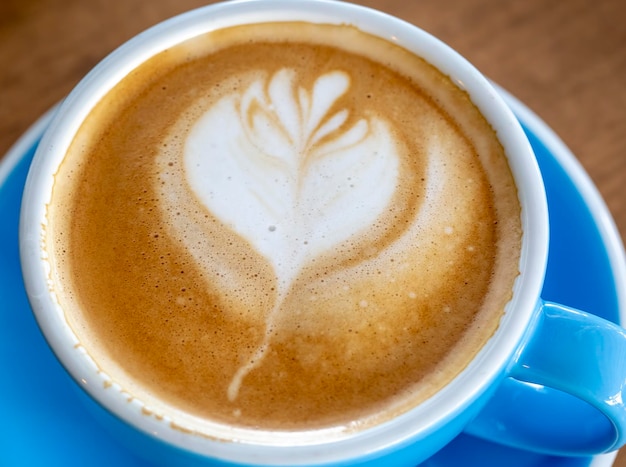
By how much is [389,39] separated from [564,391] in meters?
0.67

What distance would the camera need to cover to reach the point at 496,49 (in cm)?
188

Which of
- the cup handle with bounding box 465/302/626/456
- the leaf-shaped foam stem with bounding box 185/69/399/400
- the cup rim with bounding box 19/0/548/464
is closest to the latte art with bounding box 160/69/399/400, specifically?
the leaf-shaped foam stem with bounding box 185/69/399/400

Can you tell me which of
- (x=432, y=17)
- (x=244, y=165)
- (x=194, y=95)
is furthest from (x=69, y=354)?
(x=432, y=17)

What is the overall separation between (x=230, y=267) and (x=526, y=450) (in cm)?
58

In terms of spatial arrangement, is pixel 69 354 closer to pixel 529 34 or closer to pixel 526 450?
pixel 526 450

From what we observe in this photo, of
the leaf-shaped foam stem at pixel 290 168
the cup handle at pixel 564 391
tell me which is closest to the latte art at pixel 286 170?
the leaf-shaped foam stem at pixel 290 168

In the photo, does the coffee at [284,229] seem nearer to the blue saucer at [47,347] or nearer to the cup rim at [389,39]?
the cup rim at [389,39]

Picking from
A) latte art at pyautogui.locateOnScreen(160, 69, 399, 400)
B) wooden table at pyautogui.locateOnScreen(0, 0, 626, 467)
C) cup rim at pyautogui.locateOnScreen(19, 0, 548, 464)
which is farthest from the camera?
wooden table at pyautogui.locateOnScreen(0, 0, 626, 467)

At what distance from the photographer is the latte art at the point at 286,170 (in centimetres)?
117

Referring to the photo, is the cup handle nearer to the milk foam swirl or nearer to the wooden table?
the milk foam swirl

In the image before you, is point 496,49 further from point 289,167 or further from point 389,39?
point 289,167

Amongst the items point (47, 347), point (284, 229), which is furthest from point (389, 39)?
point (47, 347)

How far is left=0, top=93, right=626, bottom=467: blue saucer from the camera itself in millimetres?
1257

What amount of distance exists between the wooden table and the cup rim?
556 millimetres
